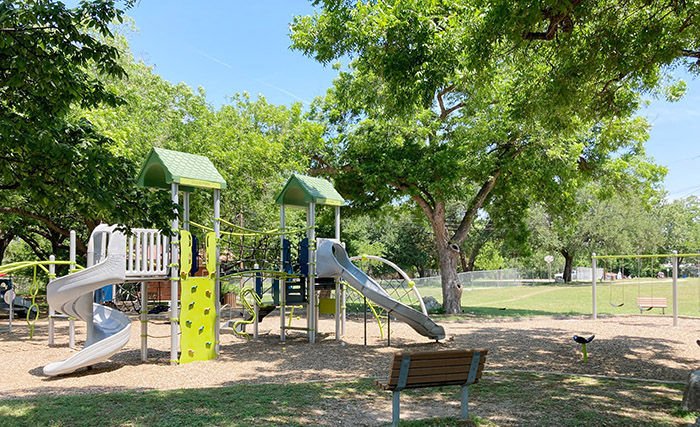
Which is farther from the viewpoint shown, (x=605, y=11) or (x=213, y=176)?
(x=213, y=176)

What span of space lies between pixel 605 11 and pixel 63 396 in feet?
31.1

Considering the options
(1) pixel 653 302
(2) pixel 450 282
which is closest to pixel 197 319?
(2) pixel 450 282

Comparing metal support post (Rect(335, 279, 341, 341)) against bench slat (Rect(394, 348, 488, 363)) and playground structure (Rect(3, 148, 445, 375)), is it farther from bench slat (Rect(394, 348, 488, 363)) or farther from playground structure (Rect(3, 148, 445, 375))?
bench slat (Rect(394, 348, 488, 363))

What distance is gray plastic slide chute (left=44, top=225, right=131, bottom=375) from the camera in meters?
8.38

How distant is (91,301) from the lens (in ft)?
29.8

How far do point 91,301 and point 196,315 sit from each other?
1.74 m

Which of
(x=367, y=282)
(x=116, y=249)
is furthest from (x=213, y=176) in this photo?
(x=367, y=282)

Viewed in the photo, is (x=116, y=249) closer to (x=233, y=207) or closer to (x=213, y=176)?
(x=213, y=176)

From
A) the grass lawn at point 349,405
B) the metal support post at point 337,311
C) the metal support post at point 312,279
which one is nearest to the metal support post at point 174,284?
the grass lawn at point 349,405

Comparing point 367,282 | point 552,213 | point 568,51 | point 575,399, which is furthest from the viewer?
point 552,213

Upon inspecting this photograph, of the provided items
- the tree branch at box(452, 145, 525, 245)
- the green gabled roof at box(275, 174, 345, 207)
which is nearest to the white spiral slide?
the green gabled roof at box(275, 174, 345, 207)

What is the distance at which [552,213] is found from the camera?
20125mm

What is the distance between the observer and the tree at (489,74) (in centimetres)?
866

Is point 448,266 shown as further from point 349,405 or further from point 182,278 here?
point 349,405
